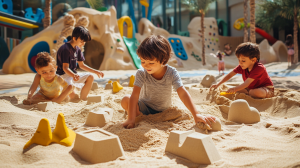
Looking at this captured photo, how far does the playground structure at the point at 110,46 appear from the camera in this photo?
8.15 m

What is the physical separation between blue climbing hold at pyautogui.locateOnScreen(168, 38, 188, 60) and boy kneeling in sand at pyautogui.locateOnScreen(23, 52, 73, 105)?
10.1 m

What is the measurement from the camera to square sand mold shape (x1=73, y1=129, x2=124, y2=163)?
1.29 meters

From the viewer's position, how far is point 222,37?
17.1m

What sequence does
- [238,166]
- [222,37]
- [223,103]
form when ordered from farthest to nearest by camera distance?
[222,37] → [223,103] → [238,166]

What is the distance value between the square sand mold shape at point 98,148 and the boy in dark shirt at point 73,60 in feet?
6.22

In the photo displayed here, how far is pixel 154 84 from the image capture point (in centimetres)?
204

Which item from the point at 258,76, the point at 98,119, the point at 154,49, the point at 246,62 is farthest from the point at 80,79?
the point at 258,76

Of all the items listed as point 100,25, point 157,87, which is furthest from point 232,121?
point 100,25

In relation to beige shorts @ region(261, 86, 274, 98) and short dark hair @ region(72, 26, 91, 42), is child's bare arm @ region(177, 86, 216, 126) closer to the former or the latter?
beige shorts @ region(261, 86, 274, 98)

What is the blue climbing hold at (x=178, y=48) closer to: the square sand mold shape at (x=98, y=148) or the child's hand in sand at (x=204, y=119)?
the child's hand in sand at (x=204, y=119)

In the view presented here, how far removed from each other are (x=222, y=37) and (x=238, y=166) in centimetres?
1701

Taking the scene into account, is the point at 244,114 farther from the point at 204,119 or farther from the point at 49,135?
the point at 49,135

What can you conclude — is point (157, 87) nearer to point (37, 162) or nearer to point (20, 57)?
point (37, 162)

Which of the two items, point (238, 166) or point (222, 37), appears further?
point (222, 37)
